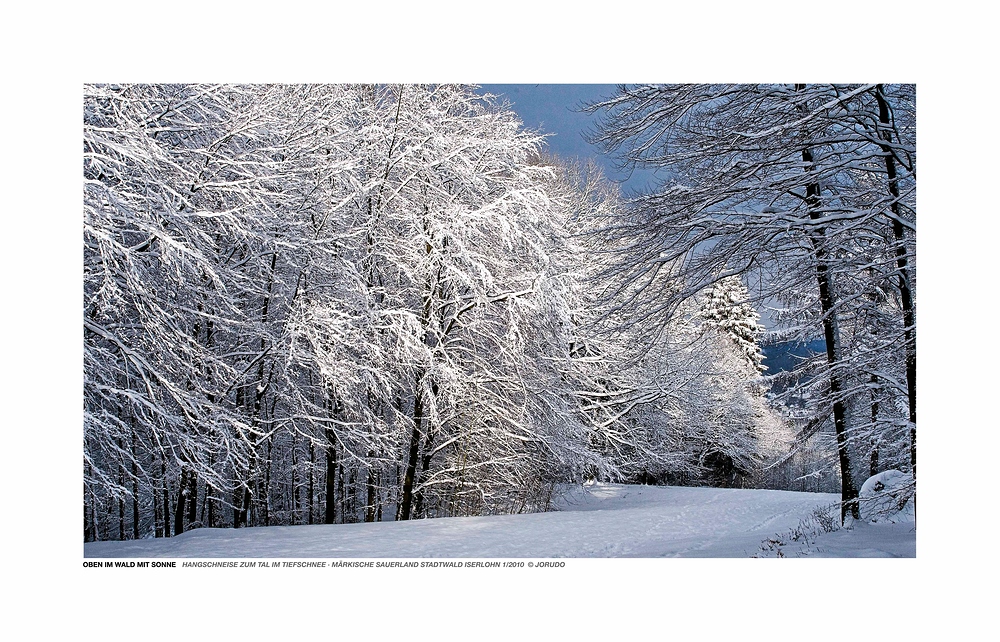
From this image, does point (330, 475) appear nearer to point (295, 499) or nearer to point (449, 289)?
point (295, 499)

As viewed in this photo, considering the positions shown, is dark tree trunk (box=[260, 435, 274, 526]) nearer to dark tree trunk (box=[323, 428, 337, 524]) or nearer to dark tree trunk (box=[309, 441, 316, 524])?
dark tree trunk (box=[309, 441, 316, 524])

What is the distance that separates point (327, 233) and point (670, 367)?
630 cm

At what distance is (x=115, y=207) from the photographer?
175 inches

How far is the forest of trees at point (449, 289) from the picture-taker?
4.36 meters

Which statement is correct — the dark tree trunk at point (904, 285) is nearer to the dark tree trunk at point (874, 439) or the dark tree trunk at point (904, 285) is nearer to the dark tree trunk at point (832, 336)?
the dark tree trunk at point (874, 439)

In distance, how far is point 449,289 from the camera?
7.45m

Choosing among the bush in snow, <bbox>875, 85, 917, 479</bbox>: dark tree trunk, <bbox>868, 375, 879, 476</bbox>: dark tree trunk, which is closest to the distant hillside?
<bbox>868, 375, 879, 476</bbox>: dark tree trunk

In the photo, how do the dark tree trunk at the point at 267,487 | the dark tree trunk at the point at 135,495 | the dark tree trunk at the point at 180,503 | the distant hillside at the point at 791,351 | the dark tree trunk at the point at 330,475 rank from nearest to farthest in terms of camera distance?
1. the dark tree trunk at the point at 135,495
2. the distant hillside at the point at 791,351
3. the dark tree trunk at the point at 180,503
4. the dark tree trunk at the point at 267,487
5. the dark tree trunk at the point at 330,475

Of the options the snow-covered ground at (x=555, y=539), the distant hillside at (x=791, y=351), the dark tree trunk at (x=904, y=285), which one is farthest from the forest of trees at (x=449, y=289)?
the snow-covered ground at (x=555, y=539)

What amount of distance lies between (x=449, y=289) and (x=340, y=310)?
1391 mm

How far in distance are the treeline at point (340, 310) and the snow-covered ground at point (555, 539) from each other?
0.54 m

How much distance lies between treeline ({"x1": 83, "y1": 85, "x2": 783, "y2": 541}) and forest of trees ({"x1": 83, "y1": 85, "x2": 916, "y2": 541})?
4 centimetres
